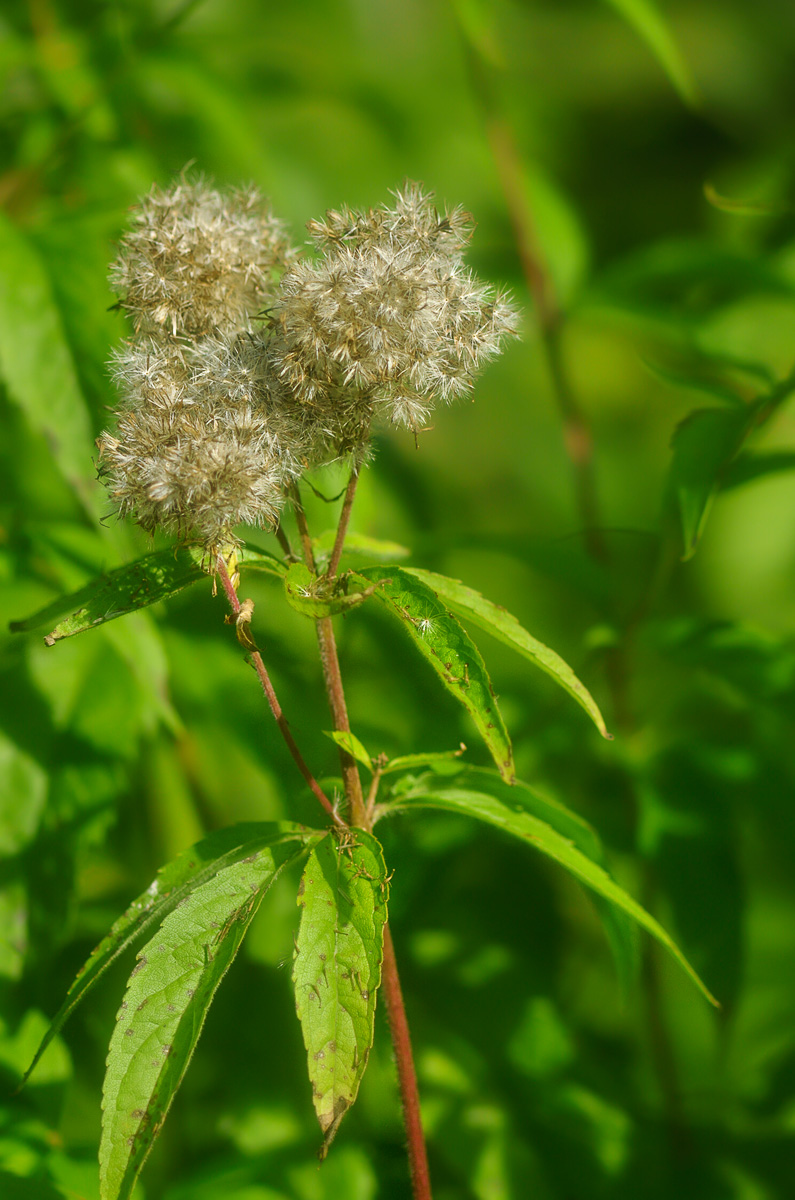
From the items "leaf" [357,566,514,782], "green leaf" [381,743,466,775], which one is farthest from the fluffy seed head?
"green leaf" [381,743,466,775]

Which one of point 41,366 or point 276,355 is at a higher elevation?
point 41,366

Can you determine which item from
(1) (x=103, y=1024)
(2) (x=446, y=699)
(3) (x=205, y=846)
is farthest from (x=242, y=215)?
(1) (x=103, y=1024)

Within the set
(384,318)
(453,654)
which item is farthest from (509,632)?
(384,318)

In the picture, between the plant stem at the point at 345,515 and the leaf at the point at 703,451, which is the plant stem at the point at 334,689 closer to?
the plant stem at the point at 345,515

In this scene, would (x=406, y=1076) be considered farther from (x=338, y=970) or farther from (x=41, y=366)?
(x=41, y=366)

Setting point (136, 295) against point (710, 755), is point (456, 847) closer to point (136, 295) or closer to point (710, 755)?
point (710, 755)

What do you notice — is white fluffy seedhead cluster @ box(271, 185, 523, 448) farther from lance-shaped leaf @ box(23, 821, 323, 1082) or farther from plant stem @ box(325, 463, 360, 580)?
lance-shaped leaf @ box(23, 821, 323, 1082)

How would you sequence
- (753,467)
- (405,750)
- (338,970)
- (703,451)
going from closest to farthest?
(338,970) → (703,451) → (753,467) → (405,750)
